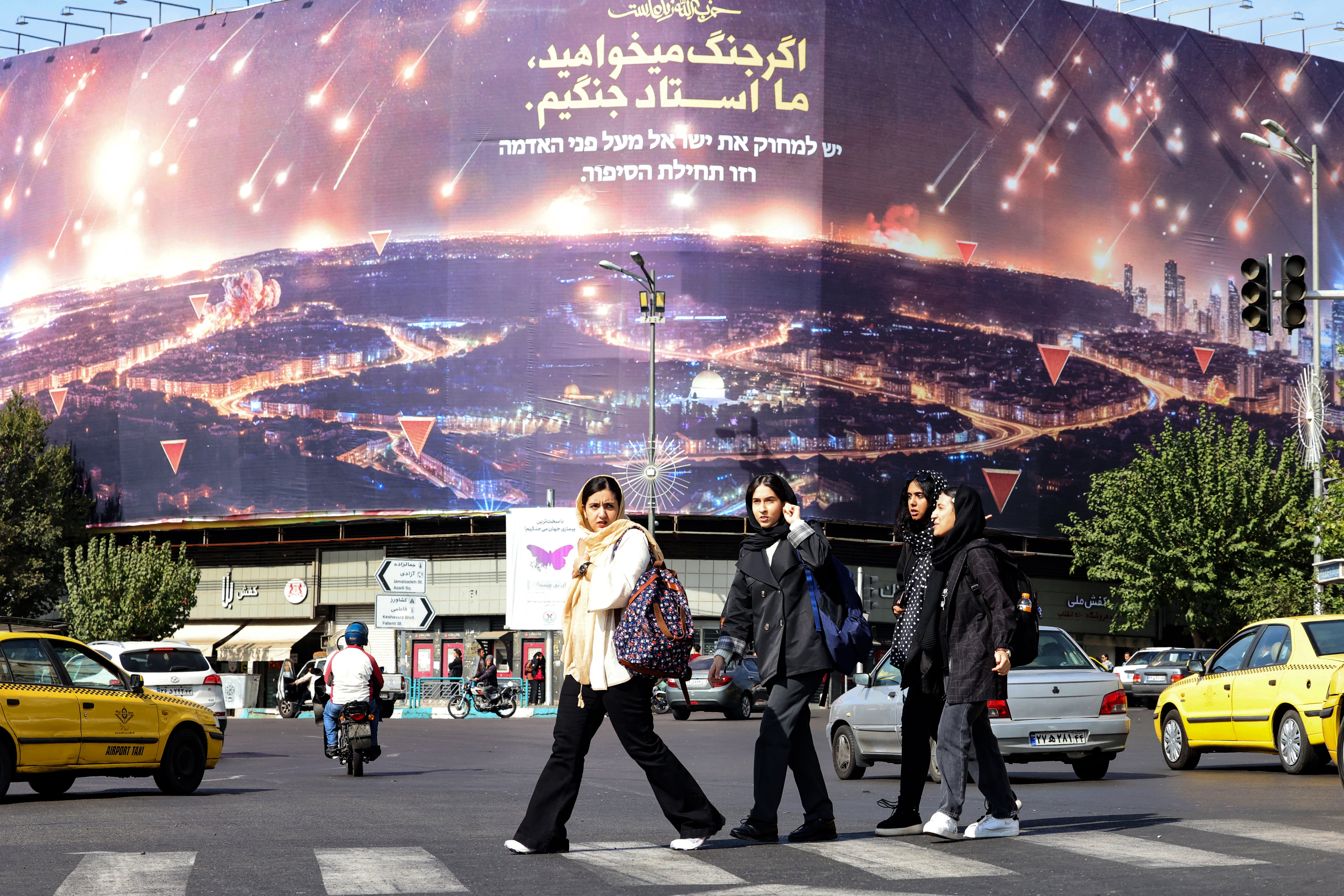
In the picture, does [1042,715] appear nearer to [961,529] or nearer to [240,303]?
[961,529]

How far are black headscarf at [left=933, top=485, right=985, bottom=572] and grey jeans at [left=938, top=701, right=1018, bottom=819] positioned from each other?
0.76m

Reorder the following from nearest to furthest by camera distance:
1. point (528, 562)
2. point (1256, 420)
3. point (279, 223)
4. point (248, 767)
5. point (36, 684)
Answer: point (36, 684)
point (248, 767)
point (528, 562)
point (279, 223)
point (1256, 420)

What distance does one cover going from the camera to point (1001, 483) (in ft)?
164

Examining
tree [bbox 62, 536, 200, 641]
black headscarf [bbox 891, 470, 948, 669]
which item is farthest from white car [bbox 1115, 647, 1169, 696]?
black headscarf [bbox 891, 470, 948, 669]

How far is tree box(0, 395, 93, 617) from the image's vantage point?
4906 cm

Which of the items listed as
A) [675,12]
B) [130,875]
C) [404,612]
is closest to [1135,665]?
[404,612]

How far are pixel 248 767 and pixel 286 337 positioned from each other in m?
33.1

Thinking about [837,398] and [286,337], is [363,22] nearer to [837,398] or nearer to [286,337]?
[286,337]

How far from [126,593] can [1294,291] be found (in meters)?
36.5

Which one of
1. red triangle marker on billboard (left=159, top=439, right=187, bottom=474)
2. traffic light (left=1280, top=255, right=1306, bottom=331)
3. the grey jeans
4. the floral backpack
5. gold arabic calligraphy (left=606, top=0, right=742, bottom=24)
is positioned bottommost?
the grey jeans

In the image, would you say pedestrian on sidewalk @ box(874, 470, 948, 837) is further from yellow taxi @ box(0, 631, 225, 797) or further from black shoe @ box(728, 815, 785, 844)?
yellow taxi @ box(0, 631, 225, 797)

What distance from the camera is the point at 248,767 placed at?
60.7ft

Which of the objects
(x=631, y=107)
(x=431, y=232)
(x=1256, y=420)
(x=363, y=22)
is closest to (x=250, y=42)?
(x=363, y=22)

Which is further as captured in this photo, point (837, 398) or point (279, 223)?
point (279, 223)
